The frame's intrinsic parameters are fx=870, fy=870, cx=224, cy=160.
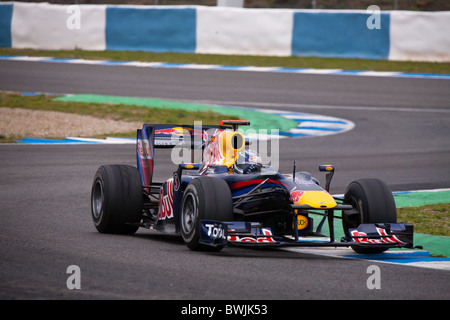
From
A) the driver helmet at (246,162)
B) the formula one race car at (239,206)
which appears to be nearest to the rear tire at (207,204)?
the formula one race car at (239,206)

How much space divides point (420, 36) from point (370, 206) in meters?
17.9

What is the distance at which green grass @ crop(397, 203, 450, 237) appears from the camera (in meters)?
9.29

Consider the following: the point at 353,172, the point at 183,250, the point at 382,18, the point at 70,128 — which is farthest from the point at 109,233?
the point at 382,18

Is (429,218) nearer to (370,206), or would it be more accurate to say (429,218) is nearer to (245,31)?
(370,206)

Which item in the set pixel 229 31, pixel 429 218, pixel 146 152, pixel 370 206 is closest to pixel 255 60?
pixel 229 31

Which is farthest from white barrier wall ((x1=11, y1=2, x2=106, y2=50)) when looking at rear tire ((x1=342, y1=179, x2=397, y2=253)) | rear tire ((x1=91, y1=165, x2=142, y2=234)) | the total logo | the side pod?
the total logo

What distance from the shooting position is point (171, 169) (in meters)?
13.5

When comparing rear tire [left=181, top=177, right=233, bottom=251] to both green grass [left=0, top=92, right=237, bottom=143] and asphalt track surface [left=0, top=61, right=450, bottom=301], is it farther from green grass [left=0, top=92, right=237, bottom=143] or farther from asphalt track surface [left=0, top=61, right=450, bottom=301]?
green grass [left=0, top=92, right=237, bottom=143]

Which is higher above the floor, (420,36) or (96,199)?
(420,36)

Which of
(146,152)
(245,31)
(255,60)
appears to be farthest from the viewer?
(245,31)

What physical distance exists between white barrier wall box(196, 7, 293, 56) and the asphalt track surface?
2.34m

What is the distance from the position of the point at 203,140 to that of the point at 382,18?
16.6 m

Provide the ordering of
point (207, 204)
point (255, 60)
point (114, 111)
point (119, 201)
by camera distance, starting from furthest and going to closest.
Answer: point (255, 60), point (114, 111), point (119, 201), point (207, 204)

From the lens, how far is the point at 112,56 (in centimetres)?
2686
